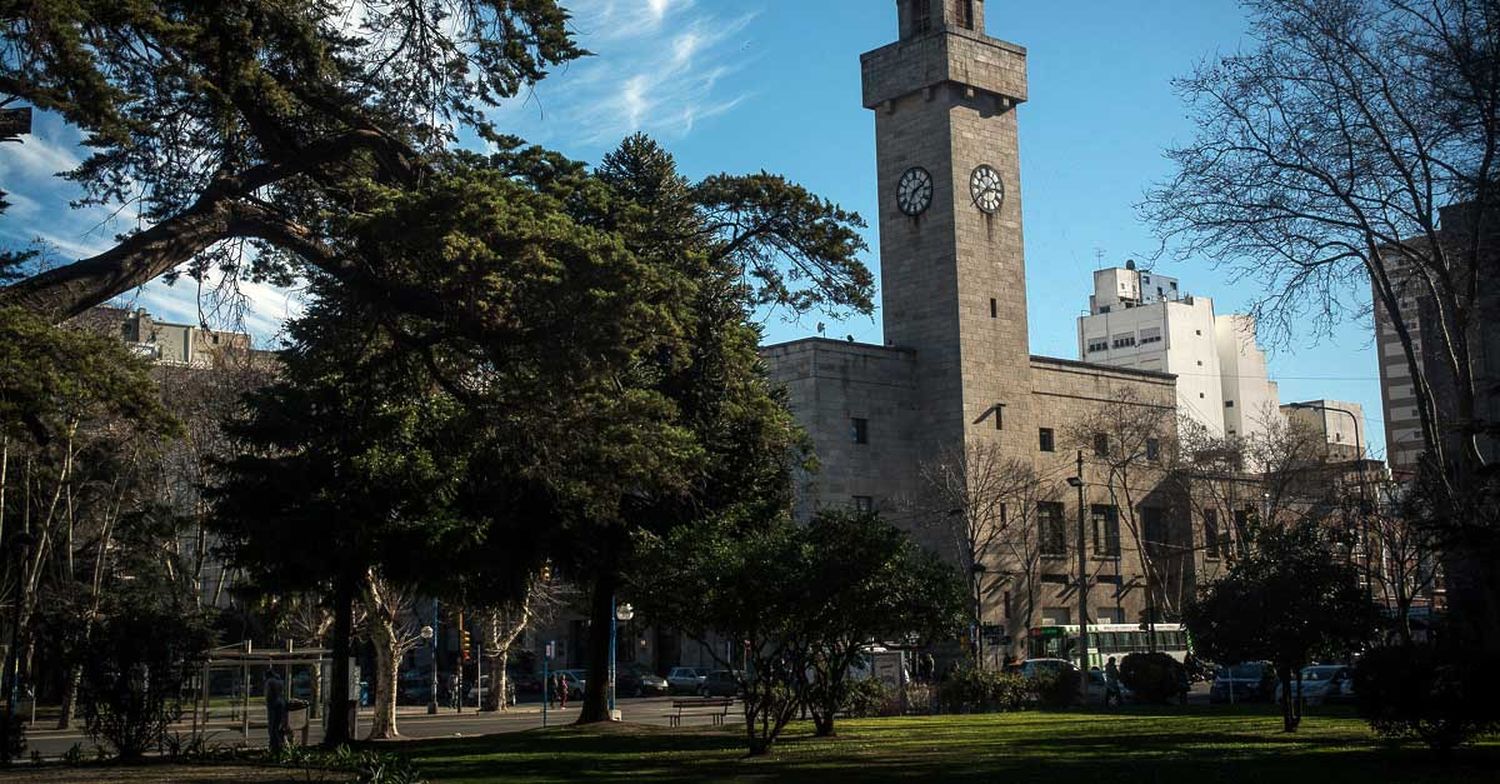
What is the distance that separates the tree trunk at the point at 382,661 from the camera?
3334 centimetres

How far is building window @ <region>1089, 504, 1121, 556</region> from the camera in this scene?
70050mm

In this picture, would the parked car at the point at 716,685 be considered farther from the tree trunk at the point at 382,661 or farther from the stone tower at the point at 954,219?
the tree trunk at the point at 382,661

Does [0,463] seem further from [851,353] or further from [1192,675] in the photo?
[1192,675]

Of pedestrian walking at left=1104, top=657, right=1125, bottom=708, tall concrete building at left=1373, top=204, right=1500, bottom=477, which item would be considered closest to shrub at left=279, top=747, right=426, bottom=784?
tall concrete building at left=1373, top=204, right=1500, bottom=477

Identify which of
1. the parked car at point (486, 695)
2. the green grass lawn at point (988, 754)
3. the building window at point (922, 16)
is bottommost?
the parked car at point (486, 695)

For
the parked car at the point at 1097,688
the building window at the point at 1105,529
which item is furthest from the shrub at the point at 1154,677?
the building window at the point at 1105,529

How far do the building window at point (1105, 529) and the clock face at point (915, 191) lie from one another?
59.2 ft

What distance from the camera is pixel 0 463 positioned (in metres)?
34.1

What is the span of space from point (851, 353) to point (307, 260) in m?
48.8

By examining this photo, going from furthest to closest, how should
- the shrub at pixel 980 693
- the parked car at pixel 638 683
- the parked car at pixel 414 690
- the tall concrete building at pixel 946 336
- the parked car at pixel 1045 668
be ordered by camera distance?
the parked car at pixel 638 683 < the tall concrete building at pixel 946 336 < the parked car at pixel 414 690 < the parked car at pixel 1045 668 < the shrub at pixel 980 693

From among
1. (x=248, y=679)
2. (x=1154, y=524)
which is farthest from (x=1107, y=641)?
(x=248, y=679)

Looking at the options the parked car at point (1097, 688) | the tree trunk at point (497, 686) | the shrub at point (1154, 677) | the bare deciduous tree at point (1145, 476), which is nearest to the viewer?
the shrub at point (1154, 677)

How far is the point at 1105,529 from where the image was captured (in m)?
71.4

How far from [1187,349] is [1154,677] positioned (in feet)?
229
